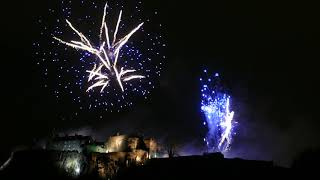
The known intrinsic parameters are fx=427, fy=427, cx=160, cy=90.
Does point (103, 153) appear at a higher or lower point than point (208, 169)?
higher

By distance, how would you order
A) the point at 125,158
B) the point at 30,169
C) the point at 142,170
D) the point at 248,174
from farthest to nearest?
1. the point at 30,169
2. the point at 125,158
3. the point at 142,170
4. the point at 248,174

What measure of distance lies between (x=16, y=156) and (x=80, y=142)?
39.9 feet

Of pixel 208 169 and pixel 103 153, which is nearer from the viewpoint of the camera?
pixel 208 169

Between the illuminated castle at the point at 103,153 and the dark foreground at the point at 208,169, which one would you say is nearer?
the dark foreground at the point at 208,169

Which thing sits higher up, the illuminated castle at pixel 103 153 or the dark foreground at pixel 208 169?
the illuminated castle at pixel 103 153

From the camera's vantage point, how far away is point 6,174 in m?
76.4

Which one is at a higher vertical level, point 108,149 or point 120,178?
point 108,149

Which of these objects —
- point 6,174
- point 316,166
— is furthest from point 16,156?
point 316,166

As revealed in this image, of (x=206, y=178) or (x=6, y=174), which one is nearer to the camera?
(x=206, y=178)

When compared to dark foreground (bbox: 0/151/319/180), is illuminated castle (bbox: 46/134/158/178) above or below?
above

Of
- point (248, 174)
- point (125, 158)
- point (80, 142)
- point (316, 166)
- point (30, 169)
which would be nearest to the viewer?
point (248, 174)

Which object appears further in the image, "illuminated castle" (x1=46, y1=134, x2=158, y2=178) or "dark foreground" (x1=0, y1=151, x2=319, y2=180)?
"illuminated castle" (x1=46, y1=134, x2=158, y2=178)

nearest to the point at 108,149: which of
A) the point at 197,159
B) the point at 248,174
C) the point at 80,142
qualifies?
the point at 80,142

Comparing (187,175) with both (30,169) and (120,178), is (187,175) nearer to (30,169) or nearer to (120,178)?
(120,178)
